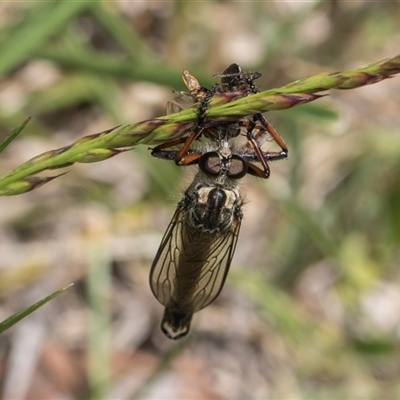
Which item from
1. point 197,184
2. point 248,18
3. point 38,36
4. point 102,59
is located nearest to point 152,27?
point 248,18

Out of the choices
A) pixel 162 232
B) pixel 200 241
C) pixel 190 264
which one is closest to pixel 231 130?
A: pixel 200 241

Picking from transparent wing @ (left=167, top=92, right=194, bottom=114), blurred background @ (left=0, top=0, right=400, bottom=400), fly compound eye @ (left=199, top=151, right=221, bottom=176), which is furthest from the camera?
blurred background @ (left=0, top=0, right=400, bottom=400)

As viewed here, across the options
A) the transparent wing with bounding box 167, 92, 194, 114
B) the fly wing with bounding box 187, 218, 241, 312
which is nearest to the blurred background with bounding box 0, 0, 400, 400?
the fly wing with bounding box 187, 218, 241, 312

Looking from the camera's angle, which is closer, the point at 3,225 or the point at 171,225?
the point at 171,225

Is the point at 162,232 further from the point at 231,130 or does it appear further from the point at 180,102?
the point at 180,102

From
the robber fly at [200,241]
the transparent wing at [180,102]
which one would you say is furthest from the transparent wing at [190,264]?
the transparent wing at [180,102]

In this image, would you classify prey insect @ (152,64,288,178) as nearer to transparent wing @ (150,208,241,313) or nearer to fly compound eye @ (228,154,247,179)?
fly compound eye @ (228,154,247,179)

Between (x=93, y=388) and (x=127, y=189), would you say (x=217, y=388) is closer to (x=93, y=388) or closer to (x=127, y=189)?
(x=93, y=388)
